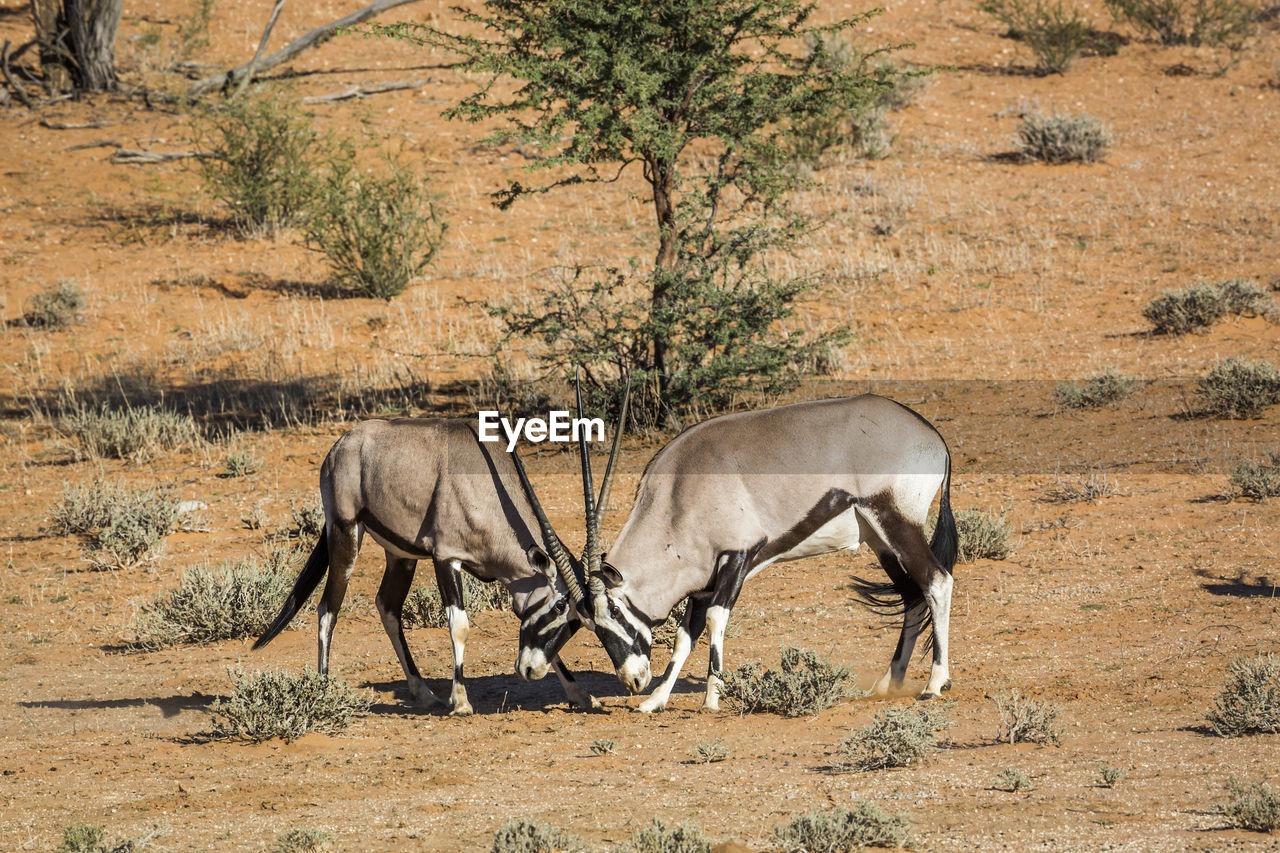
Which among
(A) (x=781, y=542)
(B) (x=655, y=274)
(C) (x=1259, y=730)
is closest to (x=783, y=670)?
(A) (x=781, y=542)

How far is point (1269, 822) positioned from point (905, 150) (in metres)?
23.8

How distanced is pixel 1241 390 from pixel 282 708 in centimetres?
1130

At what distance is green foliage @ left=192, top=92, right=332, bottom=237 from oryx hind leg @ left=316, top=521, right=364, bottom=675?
15120 millimetres

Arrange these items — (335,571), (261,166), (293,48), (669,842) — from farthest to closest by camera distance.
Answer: (293,48) → (261,166) → (335,571) → (669,842)

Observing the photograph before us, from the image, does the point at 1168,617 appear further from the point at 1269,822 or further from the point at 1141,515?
the point at 1269,822

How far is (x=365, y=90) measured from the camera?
3075cm

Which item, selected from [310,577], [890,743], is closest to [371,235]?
[310,577]

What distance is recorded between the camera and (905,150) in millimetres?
27609

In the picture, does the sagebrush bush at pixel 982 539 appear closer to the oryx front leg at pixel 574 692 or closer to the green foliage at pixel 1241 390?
the oryx front leg at pixel 574 692

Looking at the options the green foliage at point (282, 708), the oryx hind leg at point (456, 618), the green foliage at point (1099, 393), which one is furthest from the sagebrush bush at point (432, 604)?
the green foliage at point (1099, 393)

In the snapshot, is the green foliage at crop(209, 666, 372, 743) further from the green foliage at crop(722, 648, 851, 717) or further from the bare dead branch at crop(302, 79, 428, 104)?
the bare dead branch at crop(302, 79, 428, 104)

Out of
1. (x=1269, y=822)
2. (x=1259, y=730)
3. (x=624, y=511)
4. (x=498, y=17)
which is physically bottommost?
(x=624, y=511)

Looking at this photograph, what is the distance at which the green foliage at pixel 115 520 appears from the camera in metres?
12.7

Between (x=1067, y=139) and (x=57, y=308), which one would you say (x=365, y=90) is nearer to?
(x=57, y=308)
